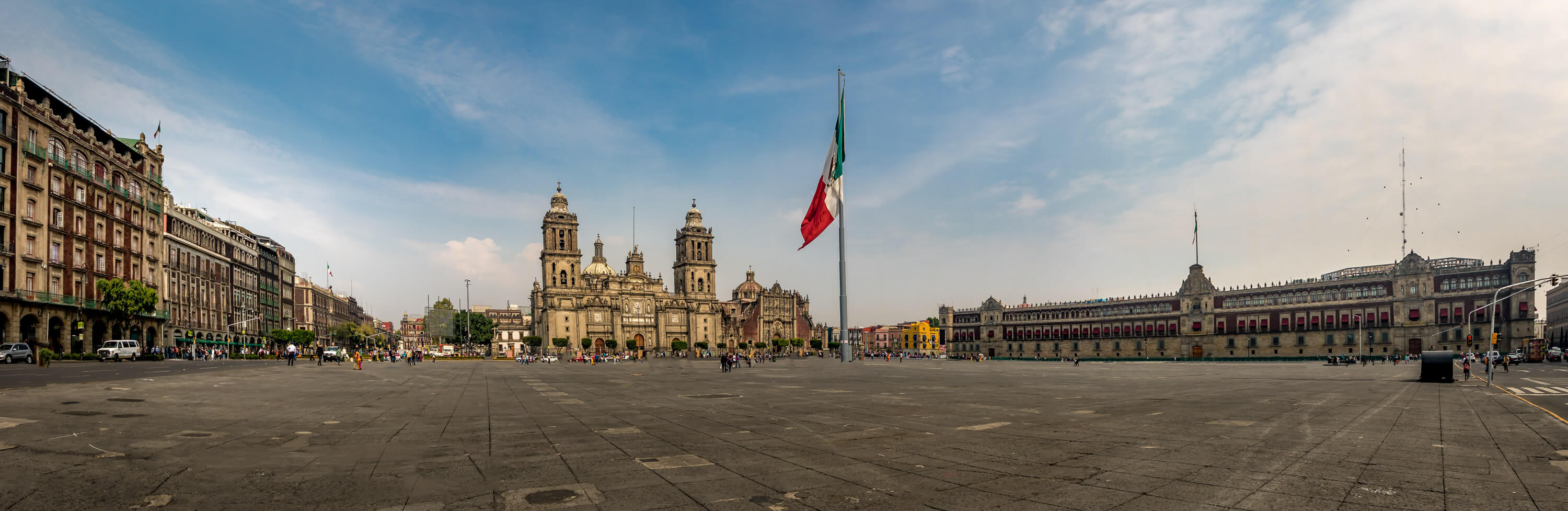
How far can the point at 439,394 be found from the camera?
77.2 feet

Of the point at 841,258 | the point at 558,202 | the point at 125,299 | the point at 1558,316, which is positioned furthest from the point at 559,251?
the point at 1558,316

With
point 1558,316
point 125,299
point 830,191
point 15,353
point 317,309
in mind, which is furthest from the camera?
point 317,309

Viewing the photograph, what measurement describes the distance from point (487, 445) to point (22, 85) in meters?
58.9

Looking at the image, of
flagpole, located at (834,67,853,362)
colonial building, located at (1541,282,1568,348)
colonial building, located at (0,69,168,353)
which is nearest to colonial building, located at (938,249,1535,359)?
colonial building, located at (1541,282,1568,348)

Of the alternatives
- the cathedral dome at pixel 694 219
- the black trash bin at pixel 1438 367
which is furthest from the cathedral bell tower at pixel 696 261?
the black trash bin at pixel 1438 367

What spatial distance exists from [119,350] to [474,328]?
93.6 metres

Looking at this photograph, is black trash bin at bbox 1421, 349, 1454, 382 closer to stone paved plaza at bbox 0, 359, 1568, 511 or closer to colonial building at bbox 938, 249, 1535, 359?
stone paved plaza at bbox 0, 359, 1568, 511

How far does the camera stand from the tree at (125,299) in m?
52.2

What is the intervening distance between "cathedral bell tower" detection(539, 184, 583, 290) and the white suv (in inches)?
3184

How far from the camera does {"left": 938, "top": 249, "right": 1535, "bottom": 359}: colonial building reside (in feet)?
294

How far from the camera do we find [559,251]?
13212 centimetres

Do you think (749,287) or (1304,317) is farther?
(749,287)

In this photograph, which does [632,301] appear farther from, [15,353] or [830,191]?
[830,191]

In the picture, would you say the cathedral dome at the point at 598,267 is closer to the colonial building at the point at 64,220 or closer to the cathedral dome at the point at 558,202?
the cathedral dome at the point at 558,202
